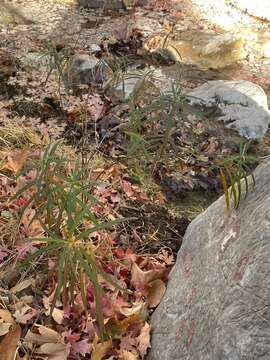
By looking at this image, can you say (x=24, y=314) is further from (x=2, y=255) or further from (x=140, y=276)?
(x=140, y=276)

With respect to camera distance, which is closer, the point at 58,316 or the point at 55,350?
the point at 55,350

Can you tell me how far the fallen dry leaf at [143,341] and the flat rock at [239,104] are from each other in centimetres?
289

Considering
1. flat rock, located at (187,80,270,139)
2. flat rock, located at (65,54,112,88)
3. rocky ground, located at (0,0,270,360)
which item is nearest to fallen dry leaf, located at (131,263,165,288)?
rocky ground, located at (0,0,270,360)

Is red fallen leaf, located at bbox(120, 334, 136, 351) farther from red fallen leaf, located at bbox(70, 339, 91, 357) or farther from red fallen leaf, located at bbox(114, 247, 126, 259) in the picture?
red fallen leaf, located at bbox(114, 247, 126, 259)

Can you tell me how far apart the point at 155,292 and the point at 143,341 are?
35 cm

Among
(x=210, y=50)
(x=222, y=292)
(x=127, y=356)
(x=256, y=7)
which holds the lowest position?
(x=127, y=356)

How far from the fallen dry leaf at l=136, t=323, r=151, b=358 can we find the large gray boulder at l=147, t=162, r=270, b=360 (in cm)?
3

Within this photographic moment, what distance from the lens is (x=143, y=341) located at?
7.15 ft

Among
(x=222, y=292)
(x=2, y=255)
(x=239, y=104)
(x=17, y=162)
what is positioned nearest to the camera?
(x=222, y=292)

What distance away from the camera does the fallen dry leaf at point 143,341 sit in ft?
7.08

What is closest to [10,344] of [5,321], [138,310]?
[5,321]

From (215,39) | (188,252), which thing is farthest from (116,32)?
(188,252)

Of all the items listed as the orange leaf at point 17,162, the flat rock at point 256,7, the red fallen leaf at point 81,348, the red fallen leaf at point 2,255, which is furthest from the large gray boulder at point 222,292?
the flat rock at point 256,7

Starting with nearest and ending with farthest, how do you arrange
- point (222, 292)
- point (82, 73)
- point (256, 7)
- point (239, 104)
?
point (222, 292) → point (239, 104) → point (82, 73) → point (256, 7)
